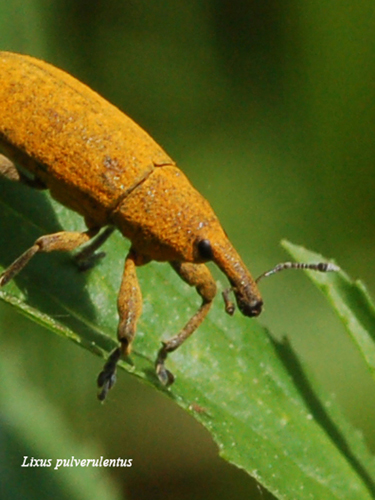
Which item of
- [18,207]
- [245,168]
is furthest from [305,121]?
[18,207]

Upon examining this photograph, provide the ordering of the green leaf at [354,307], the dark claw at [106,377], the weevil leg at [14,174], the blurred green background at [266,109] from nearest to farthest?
1. the green leaf at [354,307]
2. the dark claw at [106,377]
3. the weevil leg at [14,174]
4. the blurred green background at [266,109]

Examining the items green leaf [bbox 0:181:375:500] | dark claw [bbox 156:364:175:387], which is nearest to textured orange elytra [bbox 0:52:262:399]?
green leaf [bbox 0:181:375:500]

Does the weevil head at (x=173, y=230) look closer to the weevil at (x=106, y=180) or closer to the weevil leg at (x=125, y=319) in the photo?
the weevil at (x=106, y=180)

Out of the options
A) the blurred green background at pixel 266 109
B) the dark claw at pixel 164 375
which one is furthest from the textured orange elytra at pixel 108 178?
the blurred green background at pixel 266 109

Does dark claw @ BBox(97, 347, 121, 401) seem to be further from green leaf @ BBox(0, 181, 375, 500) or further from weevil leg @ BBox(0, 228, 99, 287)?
weevil leg @ BBox(0, 228, 99, 287)

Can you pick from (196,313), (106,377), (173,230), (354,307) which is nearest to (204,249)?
(173,230)
